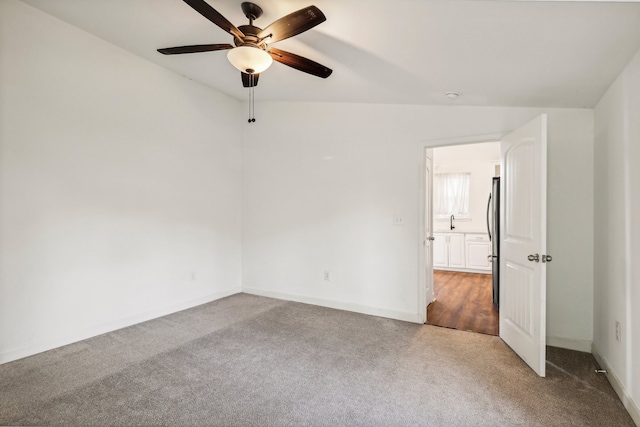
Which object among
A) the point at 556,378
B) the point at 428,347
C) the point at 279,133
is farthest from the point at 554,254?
the point at 279,133

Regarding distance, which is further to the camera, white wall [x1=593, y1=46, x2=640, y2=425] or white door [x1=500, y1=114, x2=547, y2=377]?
white door [x1=500, y1=114, x2=547, y2=377]

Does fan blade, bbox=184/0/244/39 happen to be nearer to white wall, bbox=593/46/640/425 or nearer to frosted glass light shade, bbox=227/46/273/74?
frosted glass light shade, bbox=227/46/273/74

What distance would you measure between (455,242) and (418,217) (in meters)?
3.61

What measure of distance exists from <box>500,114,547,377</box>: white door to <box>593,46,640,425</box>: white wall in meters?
0.42

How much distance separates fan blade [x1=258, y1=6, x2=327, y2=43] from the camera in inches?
68.1

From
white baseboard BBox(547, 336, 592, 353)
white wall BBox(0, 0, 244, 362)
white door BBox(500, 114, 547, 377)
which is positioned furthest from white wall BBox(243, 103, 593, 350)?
white wall BBox(0, 0, 244, 362)

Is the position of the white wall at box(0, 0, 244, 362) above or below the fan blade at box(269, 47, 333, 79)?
below

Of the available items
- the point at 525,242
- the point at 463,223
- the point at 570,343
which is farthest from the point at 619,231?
the point at 463,223

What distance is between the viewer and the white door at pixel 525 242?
2.34 m

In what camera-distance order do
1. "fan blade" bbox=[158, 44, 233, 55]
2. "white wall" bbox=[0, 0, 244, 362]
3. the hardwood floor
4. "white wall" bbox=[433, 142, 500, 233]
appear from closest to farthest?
"fan blade" bbox=[158, 44, 233, 55], "white wall" bbox=[0, 0, 244, 362], the hardwood floor, "white wall" bbox=[433, 142, 500, 233]

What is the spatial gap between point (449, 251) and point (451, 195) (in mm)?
1311

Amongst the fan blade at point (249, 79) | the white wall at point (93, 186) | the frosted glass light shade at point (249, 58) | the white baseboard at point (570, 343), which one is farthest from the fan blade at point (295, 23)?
the white baseboard at point (570, 343)

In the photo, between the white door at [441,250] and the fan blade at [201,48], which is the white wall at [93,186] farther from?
the white door at [441,250]

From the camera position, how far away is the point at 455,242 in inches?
261
